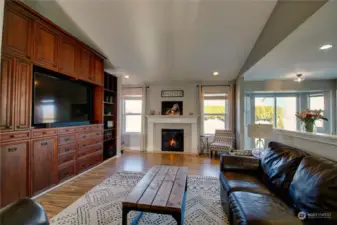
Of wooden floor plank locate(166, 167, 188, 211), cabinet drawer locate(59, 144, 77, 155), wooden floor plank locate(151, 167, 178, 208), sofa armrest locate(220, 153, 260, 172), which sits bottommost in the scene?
wooden floor plank locate(166, 167, 188, 211)

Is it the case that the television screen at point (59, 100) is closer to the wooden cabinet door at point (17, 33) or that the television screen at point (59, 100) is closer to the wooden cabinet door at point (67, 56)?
the wooden cabinet door at point (67, 56)

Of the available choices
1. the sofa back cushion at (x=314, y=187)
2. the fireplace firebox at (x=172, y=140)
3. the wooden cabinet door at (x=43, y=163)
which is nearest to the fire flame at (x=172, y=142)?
the fireplace firebox at (x=172, y=140)

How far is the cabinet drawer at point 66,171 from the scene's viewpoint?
9.50ft

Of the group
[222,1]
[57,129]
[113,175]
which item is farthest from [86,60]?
[222,1]

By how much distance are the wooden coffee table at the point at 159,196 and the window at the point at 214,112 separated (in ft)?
12.0

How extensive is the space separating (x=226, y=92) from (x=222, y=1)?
3.16m

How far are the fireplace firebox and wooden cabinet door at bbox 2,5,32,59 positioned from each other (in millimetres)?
4182

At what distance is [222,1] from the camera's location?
2.73 meters

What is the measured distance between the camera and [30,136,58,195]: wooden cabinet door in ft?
7.92

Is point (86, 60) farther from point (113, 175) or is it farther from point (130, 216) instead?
point (130, 216)

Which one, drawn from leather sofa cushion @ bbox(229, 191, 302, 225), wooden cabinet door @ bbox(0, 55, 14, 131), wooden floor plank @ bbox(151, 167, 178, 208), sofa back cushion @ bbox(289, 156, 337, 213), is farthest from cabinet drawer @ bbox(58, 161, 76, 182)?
sofa back cushion @ bbox(289, 156, 337, 213)

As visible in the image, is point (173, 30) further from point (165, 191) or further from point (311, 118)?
point (165, 191)

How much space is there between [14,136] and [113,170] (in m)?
2.02

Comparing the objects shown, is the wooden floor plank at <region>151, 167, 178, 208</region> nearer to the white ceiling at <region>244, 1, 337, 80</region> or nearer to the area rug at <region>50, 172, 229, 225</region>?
the area rug at <region>50, 172, 229, 225</region>
